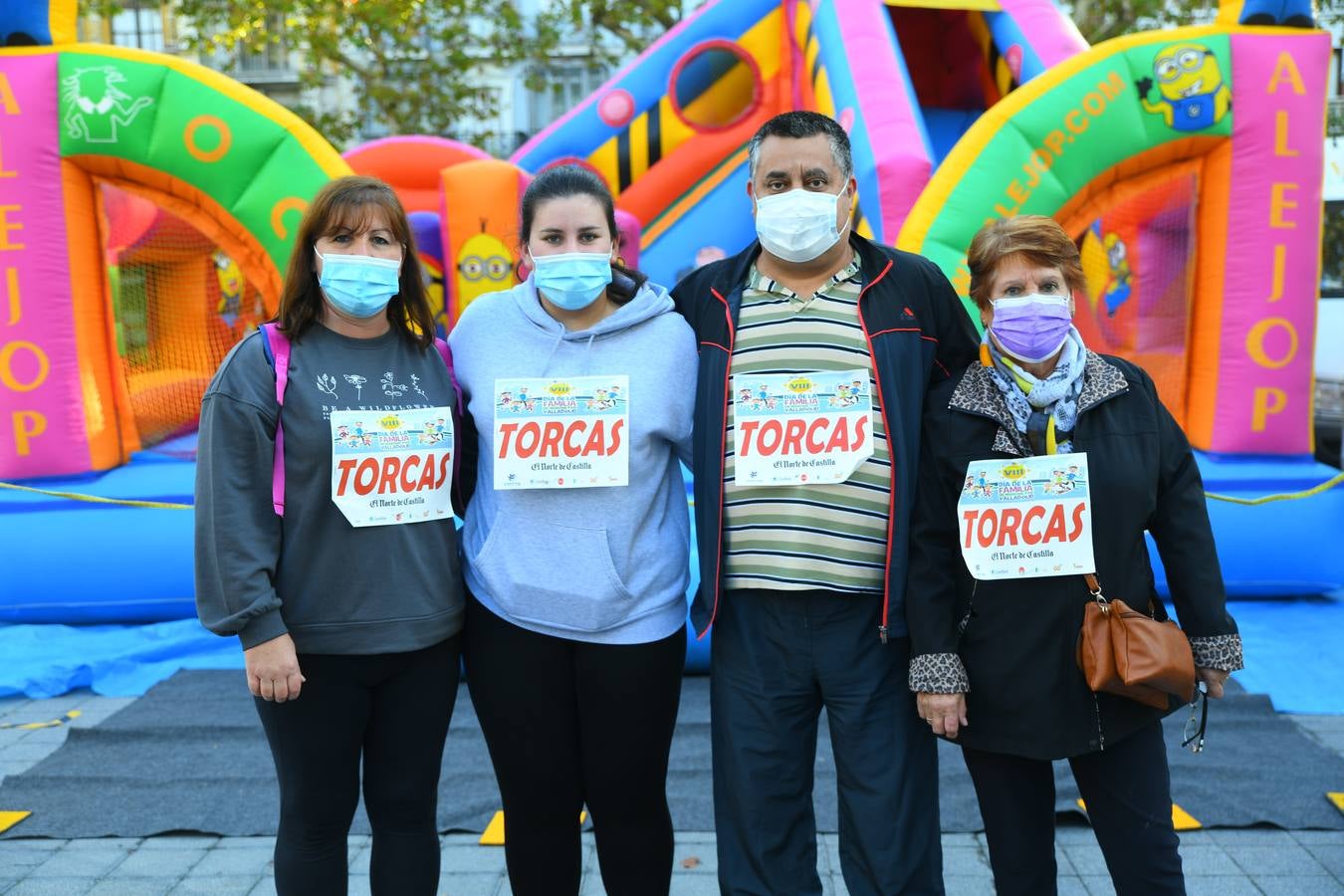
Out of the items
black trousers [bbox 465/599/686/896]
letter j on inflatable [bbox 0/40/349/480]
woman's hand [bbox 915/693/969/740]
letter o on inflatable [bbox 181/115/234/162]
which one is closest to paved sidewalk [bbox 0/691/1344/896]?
black trousers [bbox 465/599/686/896]

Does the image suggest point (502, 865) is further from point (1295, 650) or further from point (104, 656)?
point (1295, 650)

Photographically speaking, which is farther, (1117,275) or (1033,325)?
(1117,275)

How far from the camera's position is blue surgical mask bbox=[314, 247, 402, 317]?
2.34 meters

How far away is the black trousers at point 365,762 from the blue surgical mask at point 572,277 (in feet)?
2.51

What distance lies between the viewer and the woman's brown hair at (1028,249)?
2.33 metres

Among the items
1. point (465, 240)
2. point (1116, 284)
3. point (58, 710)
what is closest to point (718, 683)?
point (58, 710)

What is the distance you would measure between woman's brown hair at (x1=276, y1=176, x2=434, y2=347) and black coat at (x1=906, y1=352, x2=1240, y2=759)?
3.80ft

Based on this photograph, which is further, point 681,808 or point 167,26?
point 167,26

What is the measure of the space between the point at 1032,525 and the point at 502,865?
1.93 meters

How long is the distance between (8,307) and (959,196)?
4.70 meters

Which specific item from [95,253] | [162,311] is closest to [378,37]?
[162,311]

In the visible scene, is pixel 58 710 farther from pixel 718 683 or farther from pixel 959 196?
pixel 959 196

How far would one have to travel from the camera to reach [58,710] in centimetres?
470

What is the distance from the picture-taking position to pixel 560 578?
2340 mm
